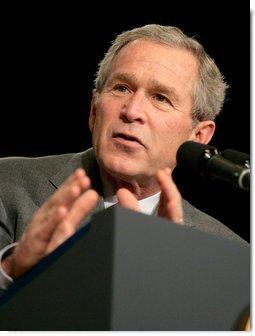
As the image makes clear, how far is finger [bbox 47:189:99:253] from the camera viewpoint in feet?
3.34

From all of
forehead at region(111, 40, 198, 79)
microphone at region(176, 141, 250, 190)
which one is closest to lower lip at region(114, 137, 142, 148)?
forehead at region(111, 40, 198, 79)

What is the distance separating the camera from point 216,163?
1167mm

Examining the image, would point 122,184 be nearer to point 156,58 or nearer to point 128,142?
point 128,142

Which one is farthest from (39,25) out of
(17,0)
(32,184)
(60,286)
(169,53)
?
(60,286)

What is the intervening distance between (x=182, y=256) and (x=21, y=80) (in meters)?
1.91

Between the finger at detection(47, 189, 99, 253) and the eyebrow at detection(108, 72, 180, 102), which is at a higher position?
the finger at detection(47, 189, 99, 253)

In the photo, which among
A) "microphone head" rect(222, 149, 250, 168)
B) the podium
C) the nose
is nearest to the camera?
the podium

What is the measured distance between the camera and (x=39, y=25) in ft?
8.79

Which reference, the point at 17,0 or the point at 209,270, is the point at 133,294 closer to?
the point at 209,270

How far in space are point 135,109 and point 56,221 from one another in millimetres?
915

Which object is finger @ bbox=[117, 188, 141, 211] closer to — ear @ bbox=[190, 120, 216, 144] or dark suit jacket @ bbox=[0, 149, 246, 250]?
dark suit jacket @ bbox=[0, 149, 246, 250]

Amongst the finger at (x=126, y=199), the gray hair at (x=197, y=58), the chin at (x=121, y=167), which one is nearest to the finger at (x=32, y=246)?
the finger at (x=126, y=199)

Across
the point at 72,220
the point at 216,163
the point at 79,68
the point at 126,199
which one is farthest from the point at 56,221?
the point at 79,68

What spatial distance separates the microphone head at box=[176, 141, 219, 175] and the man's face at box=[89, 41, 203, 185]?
57 centimetres
